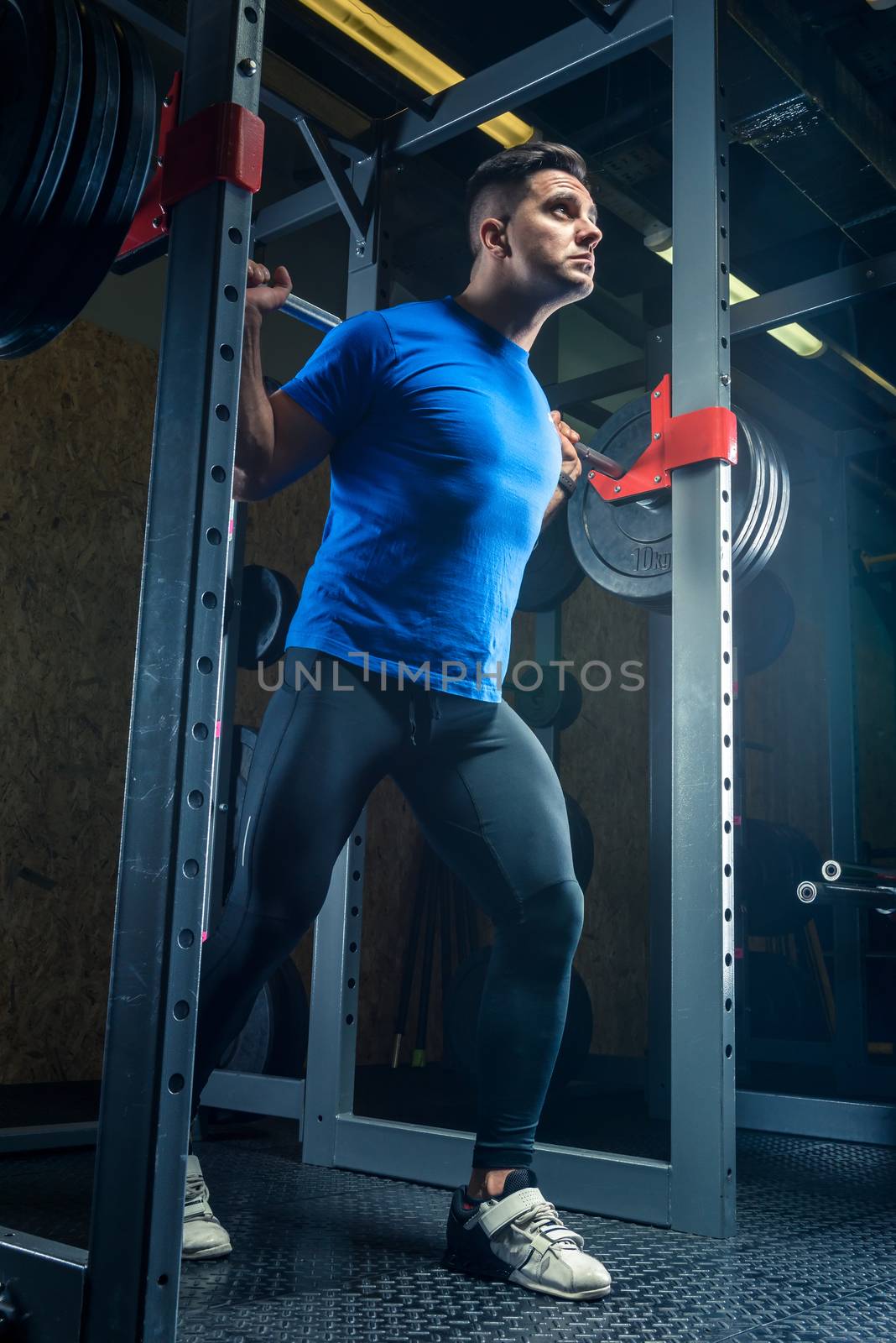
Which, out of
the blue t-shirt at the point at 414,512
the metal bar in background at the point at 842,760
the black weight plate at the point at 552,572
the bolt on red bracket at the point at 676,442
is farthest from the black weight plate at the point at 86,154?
the metal bar in background at the point at 842,760

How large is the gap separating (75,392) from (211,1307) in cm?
354

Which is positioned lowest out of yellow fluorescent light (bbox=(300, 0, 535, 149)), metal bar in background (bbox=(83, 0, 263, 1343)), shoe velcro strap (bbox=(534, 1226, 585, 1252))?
shoe velcro strap (bbox=(534, 1226, 585, 1252))

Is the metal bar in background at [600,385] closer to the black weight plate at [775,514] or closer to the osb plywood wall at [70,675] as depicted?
the black weight plate at [775,514]

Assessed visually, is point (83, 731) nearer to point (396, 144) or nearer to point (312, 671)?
point (396, 144)

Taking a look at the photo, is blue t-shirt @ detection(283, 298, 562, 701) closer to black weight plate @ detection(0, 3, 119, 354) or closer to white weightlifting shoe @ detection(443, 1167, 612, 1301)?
black weight plate @ detection(0, 3, 119, 354)

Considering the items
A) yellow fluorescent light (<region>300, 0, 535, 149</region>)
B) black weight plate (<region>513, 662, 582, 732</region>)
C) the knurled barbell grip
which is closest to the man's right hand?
the knurled barbell grip

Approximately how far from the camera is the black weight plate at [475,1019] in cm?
358

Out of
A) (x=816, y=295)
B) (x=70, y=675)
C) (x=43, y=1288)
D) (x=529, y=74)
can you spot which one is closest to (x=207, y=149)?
(x=43, y=1288)

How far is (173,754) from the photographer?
1065 millimetres

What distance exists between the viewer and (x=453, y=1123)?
121 inches

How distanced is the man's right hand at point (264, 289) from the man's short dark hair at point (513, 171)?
21.5 inches

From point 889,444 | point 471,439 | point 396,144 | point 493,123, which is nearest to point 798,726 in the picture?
point 889,444

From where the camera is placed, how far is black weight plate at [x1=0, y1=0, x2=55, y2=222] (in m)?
1.39

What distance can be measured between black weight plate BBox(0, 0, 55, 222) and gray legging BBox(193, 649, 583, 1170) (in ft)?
2.28
